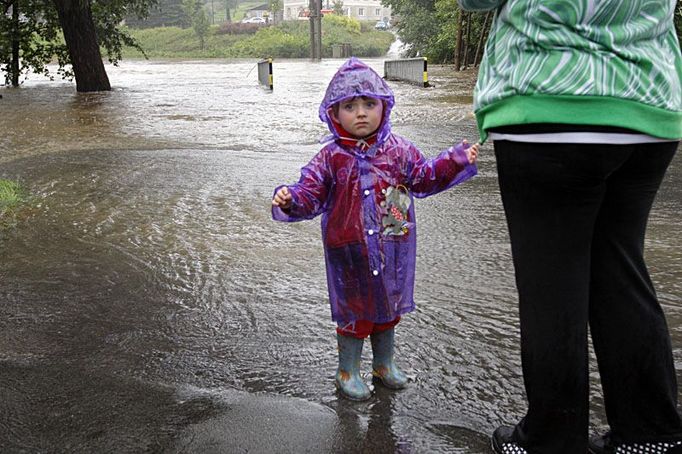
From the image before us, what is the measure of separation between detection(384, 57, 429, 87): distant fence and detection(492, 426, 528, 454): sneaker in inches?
570

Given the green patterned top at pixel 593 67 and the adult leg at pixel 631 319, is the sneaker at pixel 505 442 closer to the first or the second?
the adult leg at pixel 631 319

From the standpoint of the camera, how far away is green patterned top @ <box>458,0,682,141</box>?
1939mm

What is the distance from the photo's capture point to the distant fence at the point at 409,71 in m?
16.7

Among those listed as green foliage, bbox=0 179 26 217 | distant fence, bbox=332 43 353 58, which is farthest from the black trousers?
distant fence, bbox=332 43 353 58

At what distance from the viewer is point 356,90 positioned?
2.76 m

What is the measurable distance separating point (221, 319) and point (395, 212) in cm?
125

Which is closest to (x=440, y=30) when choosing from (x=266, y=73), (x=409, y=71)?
(x=409, y=71)

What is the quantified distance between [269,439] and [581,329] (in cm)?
106

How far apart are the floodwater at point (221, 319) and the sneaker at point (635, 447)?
26 centimetres

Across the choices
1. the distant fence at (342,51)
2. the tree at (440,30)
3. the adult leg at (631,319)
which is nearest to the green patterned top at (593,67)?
the adult leg at (631,319)

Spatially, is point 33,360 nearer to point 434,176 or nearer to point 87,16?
point 434,176

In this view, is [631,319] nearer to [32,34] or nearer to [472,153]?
[472,153]

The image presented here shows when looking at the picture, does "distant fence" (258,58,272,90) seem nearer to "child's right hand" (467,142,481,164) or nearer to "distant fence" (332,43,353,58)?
"child's right hand" (467,142,481,164)

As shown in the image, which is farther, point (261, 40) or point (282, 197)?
point (261, 40)
